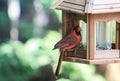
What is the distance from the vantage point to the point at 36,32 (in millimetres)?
3699

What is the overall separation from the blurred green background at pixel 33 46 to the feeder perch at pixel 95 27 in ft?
4.83

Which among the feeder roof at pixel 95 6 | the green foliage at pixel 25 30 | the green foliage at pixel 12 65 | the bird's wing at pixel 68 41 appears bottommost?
the green foliage at pixel 12 65

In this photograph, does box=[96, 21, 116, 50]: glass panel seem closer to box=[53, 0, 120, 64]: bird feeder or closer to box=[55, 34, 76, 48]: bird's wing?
box=[53, 0, 120, 64]: bird feeder

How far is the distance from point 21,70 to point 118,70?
0.84 m

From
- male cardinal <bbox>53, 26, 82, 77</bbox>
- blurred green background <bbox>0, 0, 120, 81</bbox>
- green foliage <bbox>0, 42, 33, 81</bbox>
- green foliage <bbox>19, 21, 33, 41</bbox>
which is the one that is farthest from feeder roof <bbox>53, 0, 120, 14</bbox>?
green foliage <bbox>19, 21, 33, 41</bbox>

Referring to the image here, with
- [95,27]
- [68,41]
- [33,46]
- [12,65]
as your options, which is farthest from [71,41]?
[12,65]

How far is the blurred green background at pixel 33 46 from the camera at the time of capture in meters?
3.43

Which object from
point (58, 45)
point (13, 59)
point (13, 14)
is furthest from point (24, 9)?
point (58, 45)

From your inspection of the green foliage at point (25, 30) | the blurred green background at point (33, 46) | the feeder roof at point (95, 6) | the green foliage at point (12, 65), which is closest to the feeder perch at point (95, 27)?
the feeder roof at point (95, 6)

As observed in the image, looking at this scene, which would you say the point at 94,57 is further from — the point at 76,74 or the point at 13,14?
the point at 13,14

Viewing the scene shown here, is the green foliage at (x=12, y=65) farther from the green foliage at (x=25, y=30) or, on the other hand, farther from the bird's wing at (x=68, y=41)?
the bird's wing at (x=68, y=41)

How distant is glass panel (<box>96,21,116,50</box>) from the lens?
73.0 inches

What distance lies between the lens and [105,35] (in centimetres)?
187

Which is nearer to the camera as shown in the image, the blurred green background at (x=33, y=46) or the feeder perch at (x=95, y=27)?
the feeder perch at (x=95, y=27)
